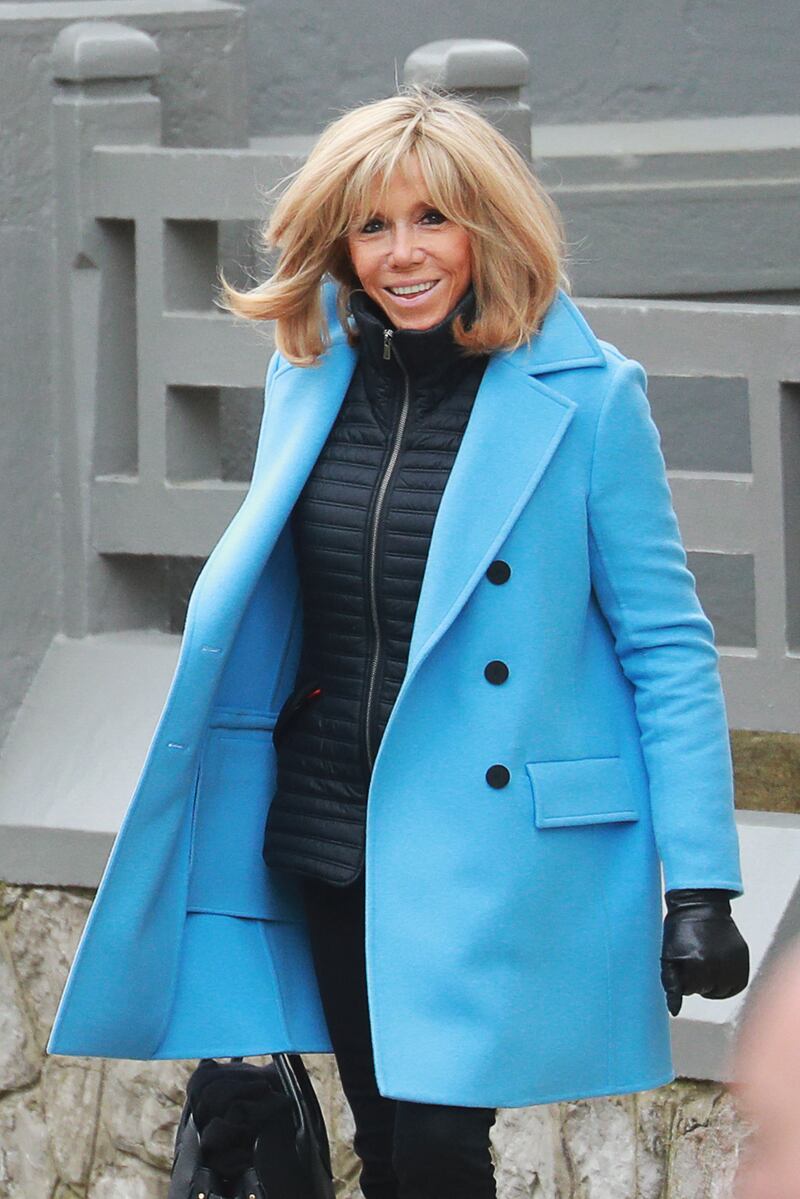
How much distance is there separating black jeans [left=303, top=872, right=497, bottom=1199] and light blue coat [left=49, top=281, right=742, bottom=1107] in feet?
0.23

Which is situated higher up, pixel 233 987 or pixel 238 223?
pixel 238 223

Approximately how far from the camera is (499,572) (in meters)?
3.07

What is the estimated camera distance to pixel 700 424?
6.10m

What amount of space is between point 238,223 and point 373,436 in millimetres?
2222

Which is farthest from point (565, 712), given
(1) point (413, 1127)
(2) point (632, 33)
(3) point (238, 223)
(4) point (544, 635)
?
(2) point (632, 33)

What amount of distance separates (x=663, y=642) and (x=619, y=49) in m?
3.44

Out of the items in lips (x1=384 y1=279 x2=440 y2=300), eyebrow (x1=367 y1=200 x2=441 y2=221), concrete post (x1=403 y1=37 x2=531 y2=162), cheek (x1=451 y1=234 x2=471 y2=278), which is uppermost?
concrete post (x1=403 y1=37 x2=531 y2=162)

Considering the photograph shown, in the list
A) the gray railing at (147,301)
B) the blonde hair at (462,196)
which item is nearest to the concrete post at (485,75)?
the gray railing at (147,301)

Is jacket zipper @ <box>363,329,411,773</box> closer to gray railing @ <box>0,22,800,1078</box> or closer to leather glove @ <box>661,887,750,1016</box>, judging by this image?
leather glove @ <box>661,887,750,1016</box>

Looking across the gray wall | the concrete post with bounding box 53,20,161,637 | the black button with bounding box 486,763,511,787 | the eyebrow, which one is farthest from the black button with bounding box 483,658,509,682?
the gray wall

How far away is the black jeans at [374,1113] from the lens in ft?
10.3

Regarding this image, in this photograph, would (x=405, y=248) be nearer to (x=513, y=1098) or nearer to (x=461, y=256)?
(x=461, y=256)

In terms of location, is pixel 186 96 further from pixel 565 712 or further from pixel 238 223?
pixel 565 712

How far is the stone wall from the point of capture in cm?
423
